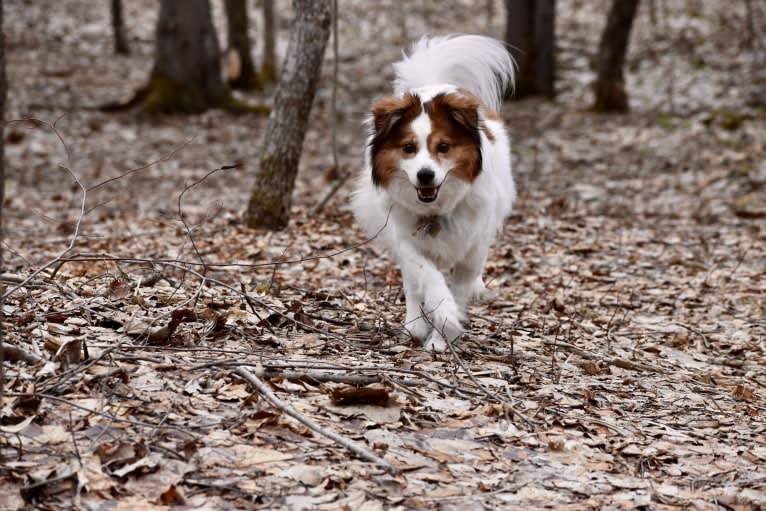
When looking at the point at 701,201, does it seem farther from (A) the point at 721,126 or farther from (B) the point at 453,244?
(B) the point at 453,244

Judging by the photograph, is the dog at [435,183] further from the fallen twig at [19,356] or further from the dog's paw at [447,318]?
the fallen twig at [19,356]

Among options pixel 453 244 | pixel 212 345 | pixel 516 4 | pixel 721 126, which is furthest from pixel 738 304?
pixel 516 4

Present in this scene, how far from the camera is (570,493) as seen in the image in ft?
11.2

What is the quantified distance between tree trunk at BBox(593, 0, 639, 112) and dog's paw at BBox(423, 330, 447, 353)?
436 inches

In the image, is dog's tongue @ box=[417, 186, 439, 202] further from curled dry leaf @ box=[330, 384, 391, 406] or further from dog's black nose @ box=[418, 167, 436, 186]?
curled dry leaf @ box=[330, 384, 391, 406]

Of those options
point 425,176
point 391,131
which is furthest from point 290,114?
point 425,176

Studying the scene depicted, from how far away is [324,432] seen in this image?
3.44m

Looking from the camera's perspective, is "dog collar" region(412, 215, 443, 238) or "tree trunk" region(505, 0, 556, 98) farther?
"tree trunk" region(505, 0, 556, 98)

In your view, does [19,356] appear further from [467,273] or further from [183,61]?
[183,61]

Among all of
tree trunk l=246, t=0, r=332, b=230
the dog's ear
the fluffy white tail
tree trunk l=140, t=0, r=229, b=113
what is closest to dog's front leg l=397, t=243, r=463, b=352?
the dog's ear

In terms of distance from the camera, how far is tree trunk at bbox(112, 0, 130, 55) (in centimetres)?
2273

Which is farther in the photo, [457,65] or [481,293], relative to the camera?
[481,293]

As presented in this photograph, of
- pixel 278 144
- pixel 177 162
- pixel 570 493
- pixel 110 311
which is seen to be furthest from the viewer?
pixel 177 162

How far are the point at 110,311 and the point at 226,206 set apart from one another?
570cm
